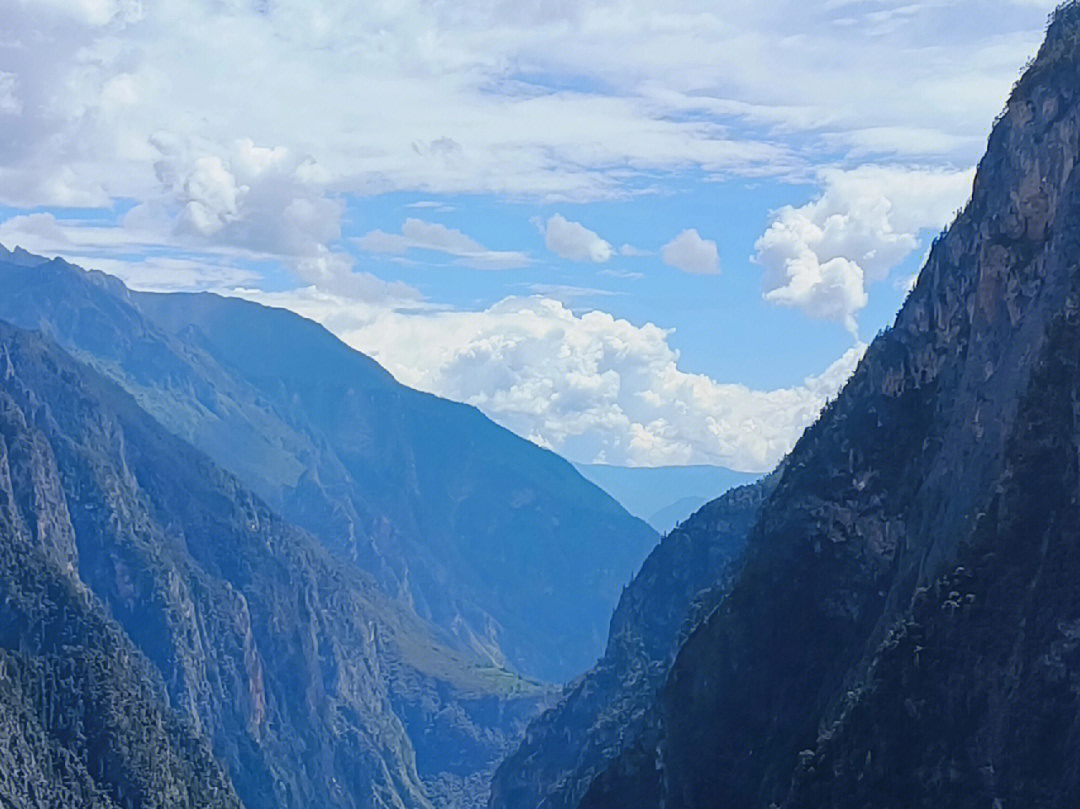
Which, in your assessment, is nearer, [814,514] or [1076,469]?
[1076,469]

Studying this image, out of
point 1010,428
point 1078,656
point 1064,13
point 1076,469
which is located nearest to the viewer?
point 1078,656

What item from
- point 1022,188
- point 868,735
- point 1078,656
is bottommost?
point 868,735

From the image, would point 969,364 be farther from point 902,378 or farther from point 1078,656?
point 1078,656

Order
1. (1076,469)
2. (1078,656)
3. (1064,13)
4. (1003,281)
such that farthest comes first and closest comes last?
(1064,13) < (1003,281) < (1076,469) < (1078,656)

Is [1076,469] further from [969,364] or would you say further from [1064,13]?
[1064,13]

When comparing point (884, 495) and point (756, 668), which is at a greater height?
point (884, 495)

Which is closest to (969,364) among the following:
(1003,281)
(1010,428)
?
(1003,281)
